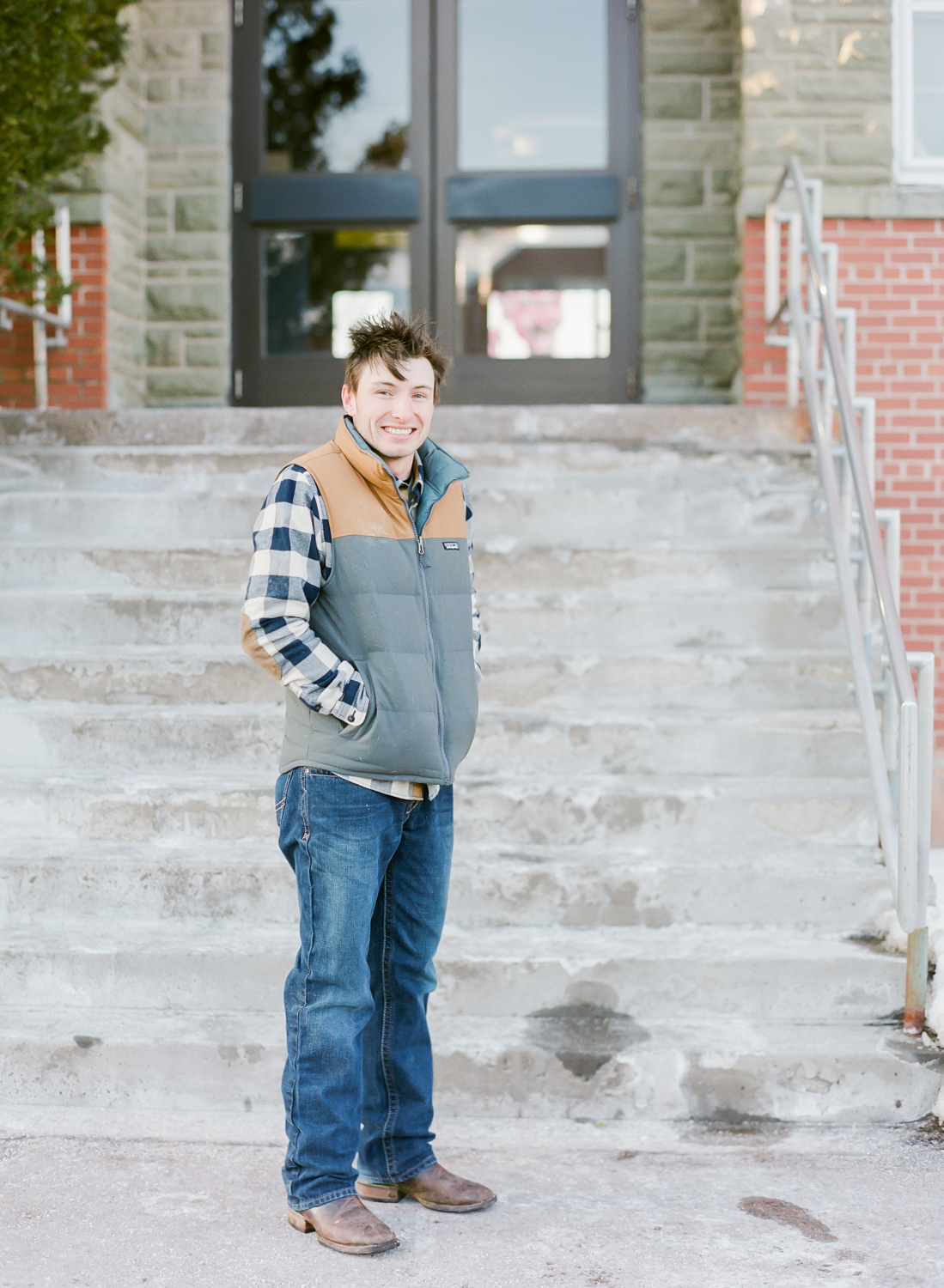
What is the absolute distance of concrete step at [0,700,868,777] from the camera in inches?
168

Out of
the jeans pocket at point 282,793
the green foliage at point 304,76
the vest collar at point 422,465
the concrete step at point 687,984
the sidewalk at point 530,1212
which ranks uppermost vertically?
the green foliage at point 304,76

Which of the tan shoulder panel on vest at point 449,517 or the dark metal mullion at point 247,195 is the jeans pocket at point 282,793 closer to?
the tan shoulder panel on vest at point 449,517

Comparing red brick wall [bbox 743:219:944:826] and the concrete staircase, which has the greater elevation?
red brick wall [bbox 743:219:944:826]

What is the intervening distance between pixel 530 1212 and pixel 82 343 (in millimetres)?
5169

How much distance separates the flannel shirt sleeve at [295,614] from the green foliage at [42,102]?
3.68 metres

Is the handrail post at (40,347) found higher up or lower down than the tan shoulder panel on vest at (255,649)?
higher up

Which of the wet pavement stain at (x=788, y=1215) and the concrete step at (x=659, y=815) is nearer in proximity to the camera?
the wet pavement stain at (x=788, y=1215)

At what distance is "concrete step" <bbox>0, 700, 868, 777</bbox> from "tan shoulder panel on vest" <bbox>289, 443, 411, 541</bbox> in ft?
5.71

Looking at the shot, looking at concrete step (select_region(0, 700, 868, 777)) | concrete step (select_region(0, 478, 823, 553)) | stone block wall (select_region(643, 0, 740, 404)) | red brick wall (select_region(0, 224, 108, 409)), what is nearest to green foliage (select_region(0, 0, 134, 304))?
red brick wall (select_region(0, 224, 108, 409))

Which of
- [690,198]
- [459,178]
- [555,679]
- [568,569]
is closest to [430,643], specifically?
[555,679]

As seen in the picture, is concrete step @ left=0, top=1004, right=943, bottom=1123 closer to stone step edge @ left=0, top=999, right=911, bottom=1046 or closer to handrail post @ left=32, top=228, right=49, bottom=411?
stone step edge @ left=0, top=999, right=911, bottom=1046

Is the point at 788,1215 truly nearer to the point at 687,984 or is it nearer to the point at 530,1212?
the point at 530,1212

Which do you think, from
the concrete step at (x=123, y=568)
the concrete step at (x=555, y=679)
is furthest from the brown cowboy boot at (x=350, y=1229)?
the concrete step at (x=123, y=568)

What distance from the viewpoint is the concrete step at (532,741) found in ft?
14.0
